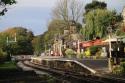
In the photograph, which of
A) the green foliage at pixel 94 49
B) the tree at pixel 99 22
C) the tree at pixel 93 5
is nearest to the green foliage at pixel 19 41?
the tree at pixel 93 5

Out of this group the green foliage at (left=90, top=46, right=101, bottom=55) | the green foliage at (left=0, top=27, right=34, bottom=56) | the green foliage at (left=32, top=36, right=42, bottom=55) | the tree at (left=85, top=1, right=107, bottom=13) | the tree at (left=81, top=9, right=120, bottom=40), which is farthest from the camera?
the green foliage at (left=32, top=36, right=42, bottom=55)

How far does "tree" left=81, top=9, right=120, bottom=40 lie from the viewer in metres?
82.6

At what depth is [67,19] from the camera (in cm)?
11238

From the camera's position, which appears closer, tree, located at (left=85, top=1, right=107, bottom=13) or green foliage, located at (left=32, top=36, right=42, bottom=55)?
tree, located at (left=85, top=1, right=107, bottom=13)

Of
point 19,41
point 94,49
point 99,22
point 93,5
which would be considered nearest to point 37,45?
point 19,41

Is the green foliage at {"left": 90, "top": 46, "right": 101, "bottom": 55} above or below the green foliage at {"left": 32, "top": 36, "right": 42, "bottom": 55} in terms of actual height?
below

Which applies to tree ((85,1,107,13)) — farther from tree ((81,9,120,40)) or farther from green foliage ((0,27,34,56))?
green foliage ((0,27,34,56))

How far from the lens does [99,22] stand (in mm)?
83875

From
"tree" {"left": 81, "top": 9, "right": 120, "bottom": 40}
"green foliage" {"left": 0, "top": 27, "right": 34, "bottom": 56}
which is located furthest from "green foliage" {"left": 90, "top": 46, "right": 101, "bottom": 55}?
"green foliage" {"left": 0, "top": 27, "right": 34, "bottom": 56}

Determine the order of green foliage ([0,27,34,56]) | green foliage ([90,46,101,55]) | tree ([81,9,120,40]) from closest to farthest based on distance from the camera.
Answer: green foliage ([90,46,101,55])
tree ([81,9,120,40])
green foliage ([0,27,34,56])

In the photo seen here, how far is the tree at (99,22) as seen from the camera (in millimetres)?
82625

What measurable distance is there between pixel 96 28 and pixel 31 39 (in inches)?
3810

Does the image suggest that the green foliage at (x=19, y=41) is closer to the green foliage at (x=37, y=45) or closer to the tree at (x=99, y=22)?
the green foliage at (x=37, y=45)

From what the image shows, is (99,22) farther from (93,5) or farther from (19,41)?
(19,41)
